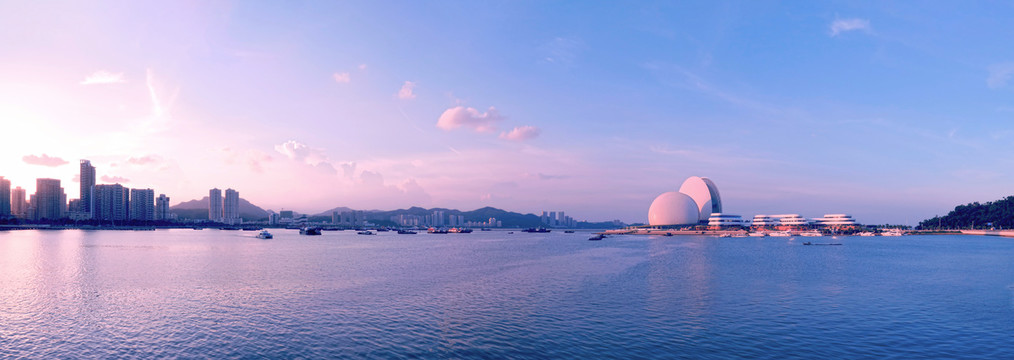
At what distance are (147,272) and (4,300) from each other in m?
18.8

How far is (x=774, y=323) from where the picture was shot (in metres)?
28.2

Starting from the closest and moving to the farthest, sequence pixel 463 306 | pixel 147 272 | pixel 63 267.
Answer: pixel 463 306, pixel 147 272, pixel 63 267

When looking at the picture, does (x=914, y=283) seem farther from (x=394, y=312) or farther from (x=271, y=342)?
(x=271, y=342)

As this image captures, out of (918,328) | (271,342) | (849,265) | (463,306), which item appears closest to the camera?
(271,342)

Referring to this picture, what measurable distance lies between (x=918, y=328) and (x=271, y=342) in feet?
113

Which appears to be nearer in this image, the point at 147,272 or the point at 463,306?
the point at 463,306

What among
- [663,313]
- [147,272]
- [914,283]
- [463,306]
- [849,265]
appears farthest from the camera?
[849,265]

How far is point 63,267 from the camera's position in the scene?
58875 mm

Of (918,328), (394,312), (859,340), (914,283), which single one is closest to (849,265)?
(914,283)

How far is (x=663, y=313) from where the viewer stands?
31.1 meters

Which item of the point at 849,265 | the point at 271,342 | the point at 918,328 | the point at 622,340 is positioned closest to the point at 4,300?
the point at 271,342

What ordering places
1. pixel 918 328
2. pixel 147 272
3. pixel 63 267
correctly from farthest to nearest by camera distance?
pixel 63 267 → pixel 147 272 → pixel 918 328

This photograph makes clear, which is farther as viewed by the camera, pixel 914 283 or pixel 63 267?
pixel 63 267

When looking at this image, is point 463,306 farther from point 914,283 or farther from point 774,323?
point 914,283
